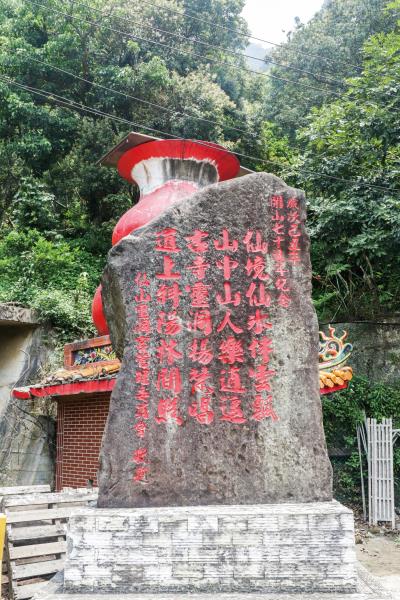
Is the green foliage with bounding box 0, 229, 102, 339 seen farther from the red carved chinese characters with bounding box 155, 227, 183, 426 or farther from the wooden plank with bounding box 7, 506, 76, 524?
the red carved chinese characters with bounding box 155, 227, 183, 426

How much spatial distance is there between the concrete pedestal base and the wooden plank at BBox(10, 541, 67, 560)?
2.01 m

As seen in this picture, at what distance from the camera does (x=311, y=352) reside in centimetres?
315

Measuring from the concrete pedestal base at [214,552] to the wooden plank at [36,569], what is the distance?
2.08m

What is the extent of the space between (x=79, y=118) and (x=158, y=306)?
13008 millimetres

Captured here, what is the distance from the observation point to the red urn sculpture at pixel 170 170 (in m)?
6.59

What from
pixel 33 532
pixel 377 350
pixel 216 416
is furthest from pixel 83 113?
pixel 216 416

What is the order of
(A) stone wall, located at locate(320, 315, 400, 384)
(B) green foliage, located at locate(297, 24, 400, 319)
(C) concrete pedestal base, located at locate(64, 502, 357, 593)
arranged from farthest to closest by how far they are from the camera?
(A) stone wall, located at locate(320, 315, 400, 384) < (B) green foliage, located at locate(297, 24, 400, 319) < (C) concrete pedestal base, located at locate(64, 502, 357, 593)

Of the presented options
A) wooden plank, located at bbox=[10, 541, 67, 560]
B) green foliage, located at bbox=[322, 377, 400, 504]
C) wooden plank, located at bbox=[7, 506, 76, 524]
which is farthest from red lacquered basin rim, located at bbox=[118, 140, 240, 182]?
green foliage, located at bbox=[322, 377, 400, 504]

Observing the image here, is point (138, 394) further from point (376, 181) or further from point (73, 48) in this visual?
point (73, 48)

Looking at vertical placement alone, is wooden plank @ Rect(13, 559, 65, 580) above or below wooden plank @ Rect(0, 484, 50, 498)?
below

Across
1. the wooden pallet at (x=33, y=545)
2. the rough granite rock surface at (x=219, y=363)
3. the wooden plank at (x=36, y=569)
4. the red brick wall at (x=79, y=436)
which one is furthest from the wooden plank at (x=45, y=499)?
the rough granite rock surface at (x=219, y=363)

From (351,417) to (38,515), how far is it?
247 inches

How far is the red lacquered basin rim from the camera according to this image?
6582 mm

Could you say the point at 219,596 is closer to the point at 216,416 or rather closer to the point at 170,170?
the point at 216,416
